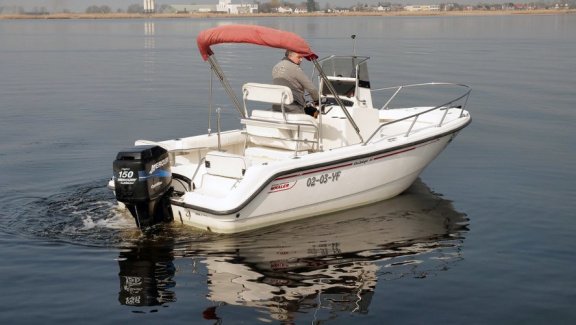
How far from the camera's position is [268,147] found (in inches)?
393

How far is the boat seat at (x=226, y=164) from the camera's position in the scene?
902 cm

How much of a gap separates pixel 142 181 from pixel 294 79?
97.0 inches

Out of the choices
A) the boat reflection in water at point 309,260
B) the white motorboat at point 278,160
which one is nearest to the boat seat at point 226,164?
the white motorboat at point 278,160

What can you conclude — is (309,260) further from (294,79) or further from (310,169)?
(294,79)

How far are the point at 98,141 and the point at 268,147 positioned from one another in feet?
19.1

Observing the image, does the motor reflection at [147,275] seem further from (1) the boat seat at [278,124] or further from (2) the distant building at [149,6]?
(2) the distant building at [149,6]

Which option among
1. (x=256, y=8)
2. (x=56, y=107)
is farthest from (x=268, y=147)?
(x=256, y=8)

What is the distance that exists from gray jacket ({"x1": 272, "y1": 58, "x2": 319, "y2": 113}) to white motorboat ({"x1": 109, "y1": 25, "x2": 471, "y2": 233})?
7.8 inches

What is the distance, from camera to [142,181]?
8.27m

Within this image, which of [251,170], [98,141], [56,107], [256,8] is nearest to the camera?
[251,170]

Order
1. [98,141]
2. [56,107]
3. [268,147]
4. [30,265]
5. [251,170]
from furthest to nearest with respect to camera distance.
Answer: [56,107] → [98,141] → [268,147] → [251,170] → [30,265]

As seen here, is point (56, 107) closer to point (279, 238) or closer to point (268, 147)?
point (268, 147)

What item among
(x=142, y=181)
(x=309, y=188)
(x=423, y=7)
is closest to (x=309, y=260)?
(x=309, y=188)

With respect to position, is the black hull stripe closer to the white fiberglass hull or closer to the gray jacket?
the white fiberglass hull
